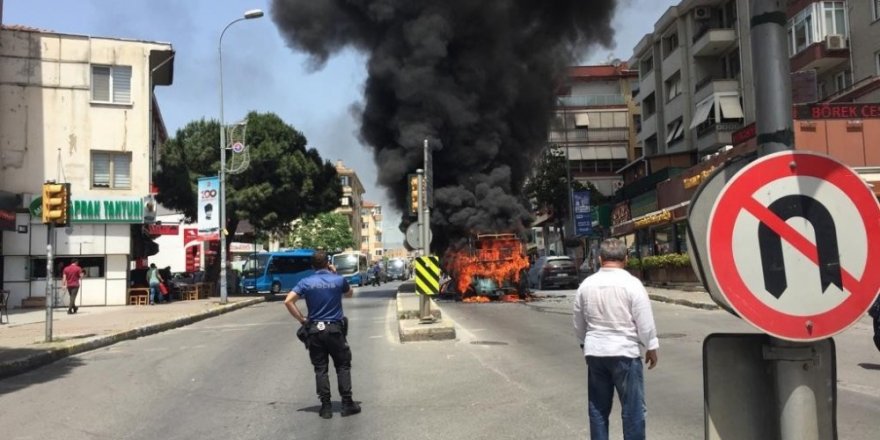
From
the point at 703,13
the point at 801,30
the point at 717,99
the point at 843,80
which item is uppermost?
the point at 703,13

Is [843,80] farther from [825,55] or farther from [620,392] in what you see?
[620,392]

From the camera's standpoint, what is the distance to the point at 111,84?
84.4ft

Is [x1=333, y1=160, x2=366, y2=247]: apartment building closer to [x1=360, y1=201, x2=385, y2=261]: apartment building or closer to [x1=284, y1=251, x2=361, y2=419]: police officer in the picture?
[x1=360, y1=201, x2=385, y2=261]: apartment building

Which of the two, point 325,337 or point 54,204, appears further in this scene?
point 54,204

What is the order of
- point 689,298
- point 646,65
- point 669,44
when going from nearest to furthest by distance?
point 689,298, point 669,44, point 646,65

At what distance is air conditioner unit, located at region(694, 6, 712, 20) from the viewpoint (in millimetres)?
36656

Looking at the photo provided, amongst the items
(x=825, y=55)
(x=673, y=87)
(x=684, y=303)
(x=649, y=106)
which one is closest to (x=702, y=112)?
(x=673, y=87)

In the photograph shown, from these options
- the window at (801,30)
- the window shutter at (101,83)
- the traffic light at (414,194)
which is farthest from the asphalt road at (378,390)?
the window at (801,30)

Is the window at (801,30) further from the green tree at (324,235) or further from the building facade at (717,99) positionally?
the green tree at (324,235)

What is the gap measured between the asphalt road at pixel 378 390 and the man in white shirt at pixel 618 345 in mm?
1754

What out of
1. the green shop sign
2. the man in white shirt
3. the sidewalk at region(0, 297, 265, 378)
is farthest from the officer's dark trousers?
the green shop sign

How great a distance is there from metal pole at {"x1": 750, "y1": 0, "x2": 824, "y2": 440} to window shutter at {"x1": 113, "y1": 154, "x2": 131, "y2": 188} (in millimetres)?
26519

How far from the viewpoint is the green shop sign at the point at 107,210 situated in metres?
24.9

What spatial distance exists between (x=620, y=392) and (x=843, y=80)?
28443mm
